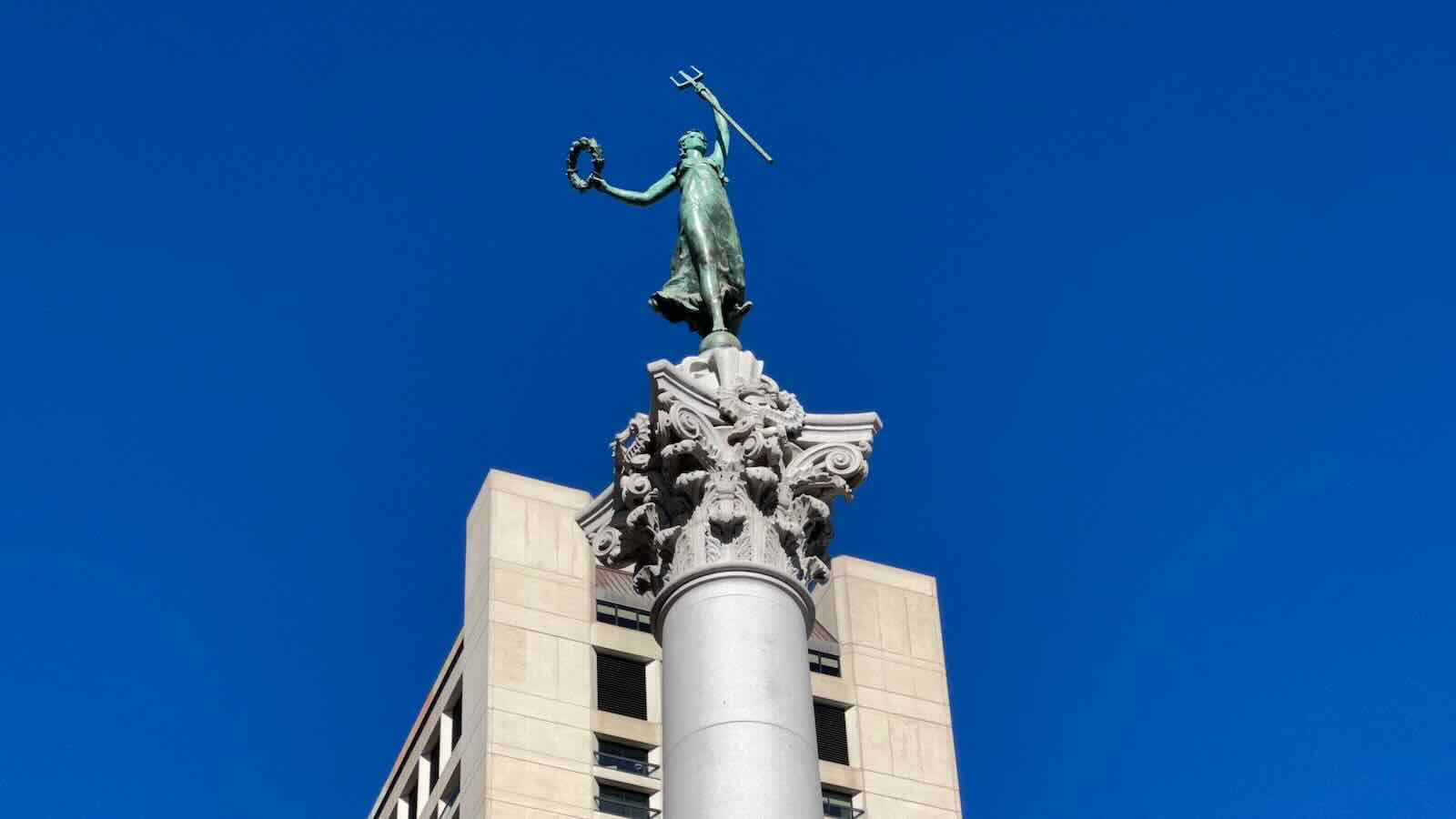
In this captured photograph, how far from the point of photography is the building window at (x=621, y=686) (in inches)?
3255

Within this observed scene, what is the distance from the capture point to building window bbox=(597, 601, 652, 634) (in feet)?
279

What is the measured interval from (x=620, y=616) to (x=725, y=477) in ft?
189

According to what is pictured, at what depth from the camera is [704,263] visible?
31438mm

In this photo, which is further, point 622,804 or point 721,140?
point 622,804

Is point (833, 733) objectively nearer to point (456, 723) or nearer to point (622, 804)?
point (622, 804)

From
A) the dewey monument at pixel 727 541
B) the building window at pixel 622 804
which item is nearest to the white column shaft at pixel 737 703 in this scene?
the dewey monument at pixel 727 541

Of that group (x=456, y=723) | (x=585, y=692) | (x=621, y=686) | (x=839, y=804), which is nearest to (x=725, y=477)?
(x=585, y=692)

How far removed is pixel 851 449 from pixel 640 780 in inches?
2093

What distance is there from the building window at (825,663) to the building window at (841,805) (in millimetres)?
5270

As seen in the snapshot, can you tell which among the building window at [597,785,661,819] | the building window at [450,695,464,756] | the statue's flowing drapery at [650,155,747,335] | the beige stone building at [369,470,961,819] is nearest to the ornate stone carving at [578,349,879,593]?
the statue's flowing drapery at [650,155,747,335]

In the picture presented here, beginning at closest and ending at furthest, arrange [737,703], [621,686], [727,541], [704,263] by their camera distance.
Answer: [737,703], [727,541], [704,263], [621,686]

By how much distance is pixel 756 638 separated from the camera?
86.6ft

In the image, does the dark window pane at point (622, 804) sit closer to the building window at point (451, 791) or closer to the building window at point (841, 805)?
the building window at point (451, 791)

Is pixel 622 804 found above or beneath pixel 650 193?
above
